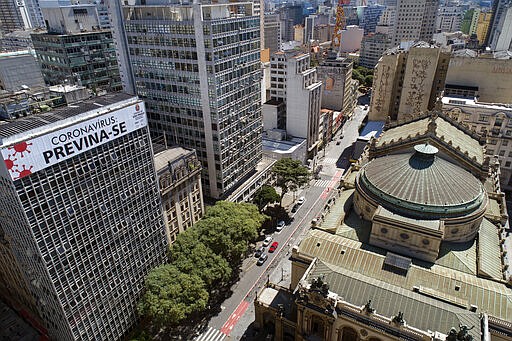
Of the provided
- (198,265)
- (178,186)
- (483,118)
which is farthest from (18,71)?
(483,118)

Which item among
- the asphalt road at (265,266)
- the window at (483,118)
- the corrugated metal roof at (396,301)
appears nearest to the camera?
the corrugated metal roof at (396,301)

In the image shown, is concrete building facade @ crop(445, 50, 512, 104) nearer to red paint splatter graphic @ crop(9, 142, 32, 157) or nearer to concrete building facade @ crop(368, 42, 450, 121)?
concrete building facade @ crop(368, 42, 450, 121)

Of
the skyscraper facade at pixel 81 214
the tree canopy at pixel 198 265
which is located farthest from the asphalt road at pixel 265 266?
the skyscraper facade at pixel 81 214

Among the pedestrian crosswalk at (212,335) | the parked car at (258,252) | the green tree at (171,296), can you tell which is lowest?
the pedestrian crosswalk at (212,335)

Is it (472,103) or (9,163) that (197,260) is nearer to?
(9,163)

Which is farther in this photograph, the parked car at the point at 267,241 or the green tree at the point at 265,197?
the green tree at the point at 265,197

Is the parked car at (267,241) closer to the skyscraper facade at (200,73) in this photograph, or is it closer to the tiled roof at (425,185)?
the skyscraper facade at (200,73)

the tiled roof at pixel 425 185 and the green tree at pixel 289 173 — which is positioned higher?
the tiled roof at pixel 425 185
